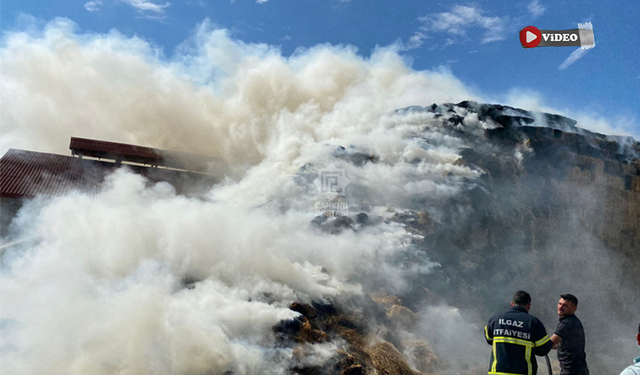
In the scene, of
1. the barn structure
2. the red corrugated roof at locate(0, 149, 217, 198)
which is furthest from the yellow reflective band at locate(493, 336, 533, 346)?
the red corrugated roof at locate(0, 149, 217, 198)

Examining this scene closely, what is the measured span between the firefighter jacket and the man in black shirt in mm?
574

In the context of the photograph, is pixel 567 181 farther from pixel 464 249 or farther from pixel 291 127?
pixel 291 127

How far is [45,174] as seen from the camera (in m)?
18.0

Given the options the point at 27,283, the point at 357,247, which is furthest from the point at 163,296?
the point at 357,247

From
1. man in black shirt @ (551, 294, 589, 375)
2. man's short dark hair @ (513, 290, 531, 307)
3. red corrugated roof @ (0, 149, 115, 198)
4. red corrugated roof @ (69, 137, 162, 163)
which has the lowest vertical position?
man in black shirt @ (551, 294, 589, 375)

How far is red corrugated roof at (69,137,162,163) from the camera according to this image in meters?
20.7

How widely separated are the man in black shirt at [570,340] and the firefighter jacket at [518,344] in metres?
0.57

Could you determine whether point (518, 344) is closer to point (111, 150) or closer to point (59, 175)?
point (59, 175)

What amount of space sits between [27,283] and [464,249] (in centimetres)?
1538

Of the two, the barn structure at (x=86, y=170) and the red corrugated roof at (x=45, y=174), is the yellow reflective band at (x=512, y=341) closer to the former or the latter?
the barn structure at (x=86, y=170)

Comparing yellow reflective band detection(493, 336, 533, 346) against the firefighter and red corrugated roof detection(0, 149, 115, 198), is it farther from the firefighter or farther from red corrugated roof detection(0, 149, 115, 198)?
red corrugated roof detection(0, 149, 115, 198)

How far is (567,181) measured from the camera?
70.2 ft

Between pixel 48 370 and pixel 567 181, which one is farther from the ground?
pixel 567 181

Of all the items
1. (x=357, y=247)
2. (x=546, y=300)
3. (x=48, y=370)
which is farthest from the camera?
(x=546, y=300)
